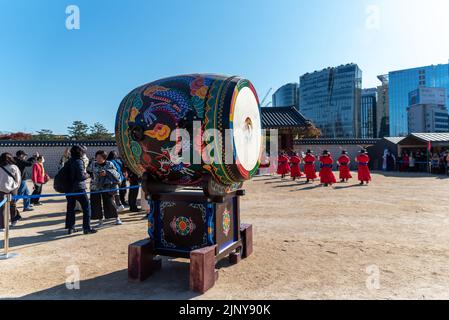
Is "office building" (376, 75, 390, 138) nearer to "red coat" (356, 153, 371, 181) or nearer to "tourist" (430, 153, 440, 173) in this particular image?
"tourist" (430, 153, 440, 173)

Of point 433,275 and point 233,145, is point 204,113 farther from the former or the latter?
point 433,275

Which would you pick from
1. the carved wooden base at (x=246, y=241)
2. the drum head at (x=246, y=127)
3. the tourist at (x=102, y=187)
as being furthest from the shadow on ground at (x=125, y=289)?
the tourist at (x=102, y=187)

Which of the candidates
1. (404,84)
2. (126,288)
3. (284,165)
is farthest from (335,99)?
(126,288)

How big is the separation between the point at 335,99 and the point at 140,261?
234ft

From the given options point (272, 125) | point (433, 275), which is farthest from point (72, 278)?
point (272, 125)

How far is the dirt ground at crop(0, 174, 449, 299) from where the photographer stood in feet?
9.50

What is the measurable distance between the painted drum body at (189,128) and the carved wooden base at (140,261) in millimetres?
745

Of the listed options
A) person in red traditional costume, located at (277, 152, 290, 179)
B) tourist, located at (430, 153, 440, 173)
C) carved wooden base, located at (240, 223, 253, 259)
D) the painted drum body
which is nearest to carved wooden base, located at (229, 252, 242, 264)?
carved wooden base, located at (240, 223, 253, 259)

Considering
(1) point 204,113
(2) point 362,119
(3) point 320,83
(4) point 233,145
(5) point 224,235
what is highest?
(3) point 320,83

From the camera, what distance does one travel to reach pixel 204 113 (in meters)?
2.83

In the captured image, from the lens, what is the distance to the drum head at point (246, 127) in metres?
2.97

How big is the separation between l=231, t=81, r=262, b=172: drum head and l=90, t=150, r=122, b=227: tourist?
324cm
